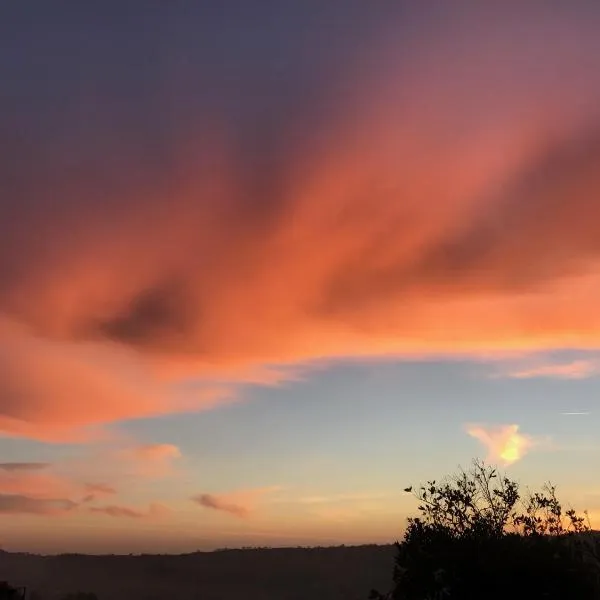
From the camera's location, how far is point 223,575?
108 meters

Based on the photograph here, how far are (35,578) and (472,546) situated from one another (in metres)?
108

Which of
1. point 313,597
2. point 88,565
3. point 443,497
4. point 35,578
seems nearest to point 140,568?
point 88,565

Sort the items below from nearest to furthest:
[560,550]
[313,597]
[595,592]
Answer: [595,592]
[560,550]
[313,597]

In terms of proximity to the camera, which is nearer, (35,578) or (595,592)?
(595,592)

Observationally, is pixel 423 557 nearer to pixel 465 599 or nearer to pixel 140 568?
pixel 465 599

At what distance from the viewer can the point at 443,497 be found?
28.4 meters

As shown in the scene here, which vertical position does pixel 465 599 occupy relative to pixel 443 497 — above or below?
below

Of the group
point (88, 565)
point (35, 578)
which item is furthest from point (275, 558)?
point (35, 578)

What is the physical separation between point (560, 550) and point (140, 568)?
100 meters

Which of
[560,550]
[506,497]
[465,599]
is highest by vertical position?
[506,497]

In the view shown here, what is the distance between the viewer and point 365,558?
110 meters

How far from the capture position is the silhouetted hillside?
95688mm

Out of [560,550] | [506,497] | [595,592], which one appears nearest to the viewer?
[595,592]

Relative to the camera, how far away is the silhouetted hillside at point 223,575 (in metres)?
95.7
